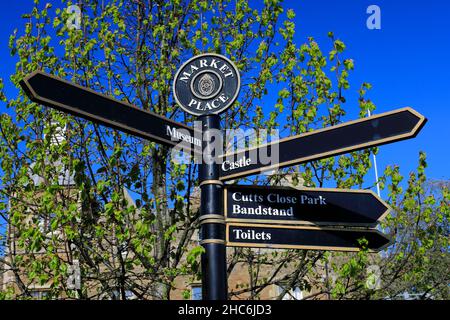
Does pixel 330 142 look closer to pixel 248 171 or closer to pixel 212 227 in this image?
pixel 248 171

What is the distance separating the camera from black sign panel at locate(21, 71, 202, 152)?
3918 mm

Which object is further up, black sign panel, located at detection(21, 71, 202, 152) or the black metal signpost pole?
black sign panel, located at detection(21, 71, 202, 152)

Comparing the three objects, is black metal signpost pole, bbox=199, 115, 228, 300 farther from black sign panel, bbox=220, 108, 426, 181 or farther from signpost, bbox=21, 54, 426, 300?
black sign panel, bbox=220, 108, 426, 181

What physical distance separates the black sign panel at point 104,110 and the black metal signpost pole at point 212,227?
0.16 m

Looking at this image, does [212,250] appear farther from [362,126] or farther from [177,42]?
[177,42]

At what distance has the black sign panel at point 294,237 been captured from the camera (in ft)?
14.8

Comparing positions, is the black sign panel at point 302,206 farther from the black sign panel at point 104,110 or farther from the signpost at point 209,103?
the black sign panel at point 104,110

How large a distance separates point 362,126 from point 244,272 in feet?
58.9

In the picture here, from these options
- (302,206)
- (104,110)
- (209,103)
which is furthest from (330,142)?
(104,110)

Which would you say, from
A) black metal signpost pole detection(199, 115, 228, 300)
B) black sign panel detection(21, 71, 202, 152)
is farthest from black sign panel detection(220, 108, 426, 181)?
black sign panel detection(21, 71, 202, 152)

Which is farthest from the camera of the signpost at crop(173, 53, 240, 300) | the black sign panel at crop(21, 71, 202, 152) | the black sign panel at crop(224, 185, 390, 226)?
the black sign panel at crop(224, 185, 390, 226)

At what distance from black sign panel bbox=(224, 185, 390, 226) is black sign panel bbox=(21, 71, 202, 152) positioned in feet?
1.90

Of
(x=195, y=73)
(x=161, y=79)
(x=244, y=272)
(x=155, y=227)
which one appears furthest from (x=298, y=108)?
(x=244, y=272)
